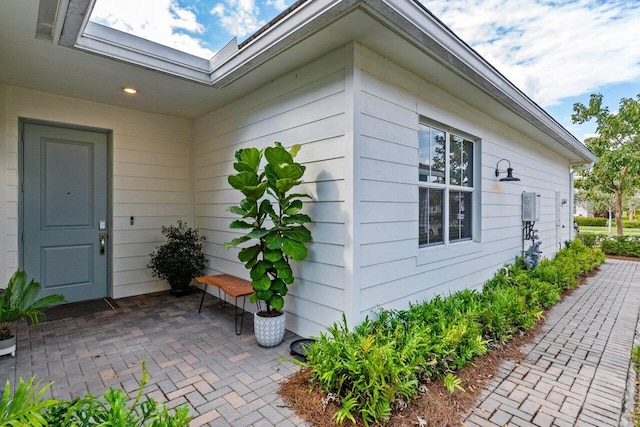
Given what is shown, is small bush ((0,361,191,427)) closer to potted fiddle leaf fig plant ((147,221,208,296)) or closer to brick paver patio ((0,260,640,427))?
brick paver patio ((0,260,640,427))

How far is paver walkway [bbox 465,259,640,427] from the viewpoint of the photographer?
2105mm

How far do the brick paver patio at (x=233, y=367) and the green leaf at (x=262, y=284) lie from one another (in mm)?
587

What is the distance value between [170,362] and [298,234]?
154cm

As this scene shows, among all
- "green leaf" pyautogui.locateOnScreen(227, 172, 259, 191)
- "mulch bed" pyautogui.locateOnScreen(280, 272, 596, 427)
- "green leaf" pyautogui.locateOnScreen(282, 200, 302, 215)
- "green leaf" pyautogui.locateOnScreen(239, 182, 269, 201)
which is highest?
"green leaf" pyautogui.locateOnScreen(227, 172, 259, 191)

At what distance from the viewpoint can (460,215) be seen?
4.47 m

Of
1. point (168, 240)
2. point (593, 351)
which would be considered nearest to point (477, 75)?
point (593, 351)

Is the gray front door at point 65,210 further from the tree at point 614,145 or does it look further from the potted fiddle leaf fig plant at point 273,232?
the tree at point 614,145

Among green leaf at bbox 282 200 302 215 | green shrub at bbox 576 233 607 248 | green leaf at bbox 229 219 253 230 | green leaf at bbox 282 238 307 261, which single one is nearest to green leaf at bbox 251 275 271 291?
green leaf at bbox 282 238 307 261

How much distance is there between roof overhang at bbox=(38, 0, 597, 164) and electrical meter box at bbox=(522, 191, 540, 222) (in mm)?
2367

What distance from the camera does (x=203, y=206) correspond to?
5031 mm

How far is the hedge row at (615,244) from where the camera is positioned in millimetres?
9711

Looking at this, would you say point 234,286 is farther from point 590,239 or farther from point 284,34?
point 590,239

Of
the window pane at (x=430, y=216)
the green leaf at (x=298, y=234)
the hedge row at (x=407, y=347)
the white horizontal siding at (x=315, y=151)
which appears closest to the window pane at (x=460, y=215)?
the window pane at (x=430, y=216)

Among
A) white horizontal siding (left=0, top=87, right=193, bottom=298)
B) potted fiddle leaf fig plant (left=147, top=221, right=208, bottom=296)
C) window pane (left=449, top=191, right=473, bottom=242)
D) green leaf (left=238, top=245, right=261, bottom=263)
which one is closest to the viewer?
green leaf (left=238, top=245, right=261, bottom=263)
